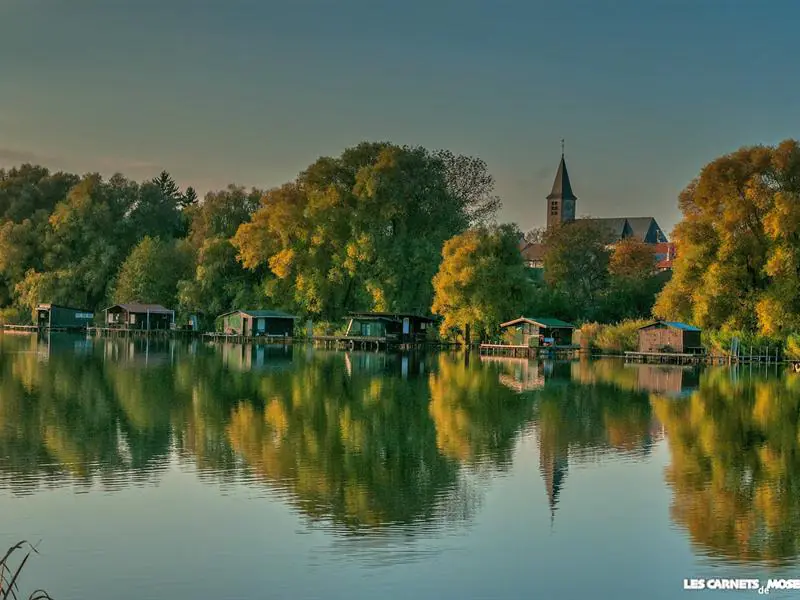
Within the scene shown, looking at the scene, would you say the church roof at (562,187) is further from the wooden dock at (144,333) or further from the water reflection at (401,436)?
the water reflection at (401,436)

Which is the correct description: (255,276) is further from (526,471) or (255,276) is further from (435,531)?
(435,531)

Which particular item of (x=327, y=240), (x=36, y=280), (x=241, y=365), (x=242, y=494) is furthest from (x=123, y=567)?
(x=36, y=280)

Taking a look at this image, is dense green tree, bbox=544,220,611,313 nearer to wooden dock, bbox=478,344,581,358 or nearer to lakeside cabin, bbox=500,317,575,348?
lakeside cabin, bbox=500,317,575,348

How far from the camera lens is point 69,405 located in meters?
34.0

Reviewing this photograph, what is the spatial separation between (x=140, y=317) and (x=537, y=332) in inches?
1563

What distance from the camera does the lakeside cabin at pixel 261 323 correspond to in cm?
8519

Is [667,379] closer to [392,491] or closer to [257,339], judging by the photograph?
[392,491]

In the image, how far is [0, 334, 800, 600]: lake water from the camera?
50.4ft

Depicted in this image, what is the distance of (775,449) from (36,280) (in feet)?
272

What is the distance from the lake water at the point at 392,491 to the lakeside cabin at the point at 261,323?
142ft

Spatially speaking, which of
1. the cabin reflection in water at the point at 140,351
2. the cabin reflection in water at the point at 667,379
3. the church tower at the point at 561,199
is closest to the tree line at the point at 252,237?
the cabin reflection in water at the point at 140,351

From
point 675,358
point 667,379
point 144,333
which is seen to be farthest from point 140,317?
point 667,379

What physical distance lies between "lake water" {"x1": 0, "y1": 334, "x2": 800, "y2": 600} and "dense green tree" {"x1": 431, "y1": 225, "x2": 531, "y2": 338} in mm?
28879

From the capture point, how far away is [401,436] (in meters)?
28.8
